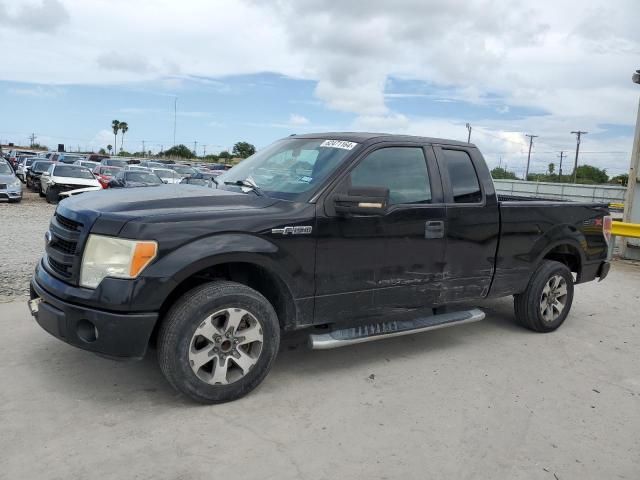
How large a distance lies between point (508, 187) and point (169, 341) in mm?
37061

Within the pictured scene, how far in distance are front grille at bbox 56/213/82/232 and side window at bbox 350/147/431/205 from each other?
195 centimetres

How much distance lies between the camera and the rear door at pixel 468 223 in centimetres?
481

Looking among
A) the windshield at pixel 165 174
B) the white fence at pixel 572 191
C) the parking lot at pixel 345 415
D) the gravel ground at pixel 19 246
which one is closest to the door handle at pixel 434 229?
the parking lot at pixel 345 415

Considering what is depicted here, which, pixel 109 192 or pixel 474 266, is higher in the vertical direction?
pixel 109 192

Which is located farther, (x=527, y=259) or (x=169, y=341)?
(x=527, y=259)

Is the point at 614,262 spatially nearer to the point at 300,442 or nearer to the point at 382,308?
the point at 382,308

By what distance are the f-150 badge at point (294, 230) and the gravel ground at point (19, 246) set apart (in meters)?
3.78

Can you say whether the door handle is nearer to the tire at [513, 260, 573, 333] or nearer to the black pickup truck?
the black pickup truck

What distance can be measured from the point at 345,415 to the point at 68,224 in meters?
2.26

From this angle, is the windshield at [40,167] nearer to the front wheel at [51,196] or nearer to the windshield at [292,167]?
the front wheel at [51,196]

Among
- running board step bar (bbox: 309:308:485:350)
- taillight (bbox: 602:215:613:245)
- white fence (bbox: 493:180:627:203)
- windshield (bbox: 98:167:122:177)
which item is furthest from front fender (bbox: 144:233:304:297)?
white fence (bbox: 493:180:627:203)

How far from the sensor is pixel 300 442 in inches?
131

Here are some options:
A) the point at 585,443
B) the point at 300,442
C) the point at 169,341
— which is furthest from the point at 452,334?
the point at 169,341

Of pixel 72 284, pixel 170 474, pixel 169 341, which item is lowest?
pixel 170 474
